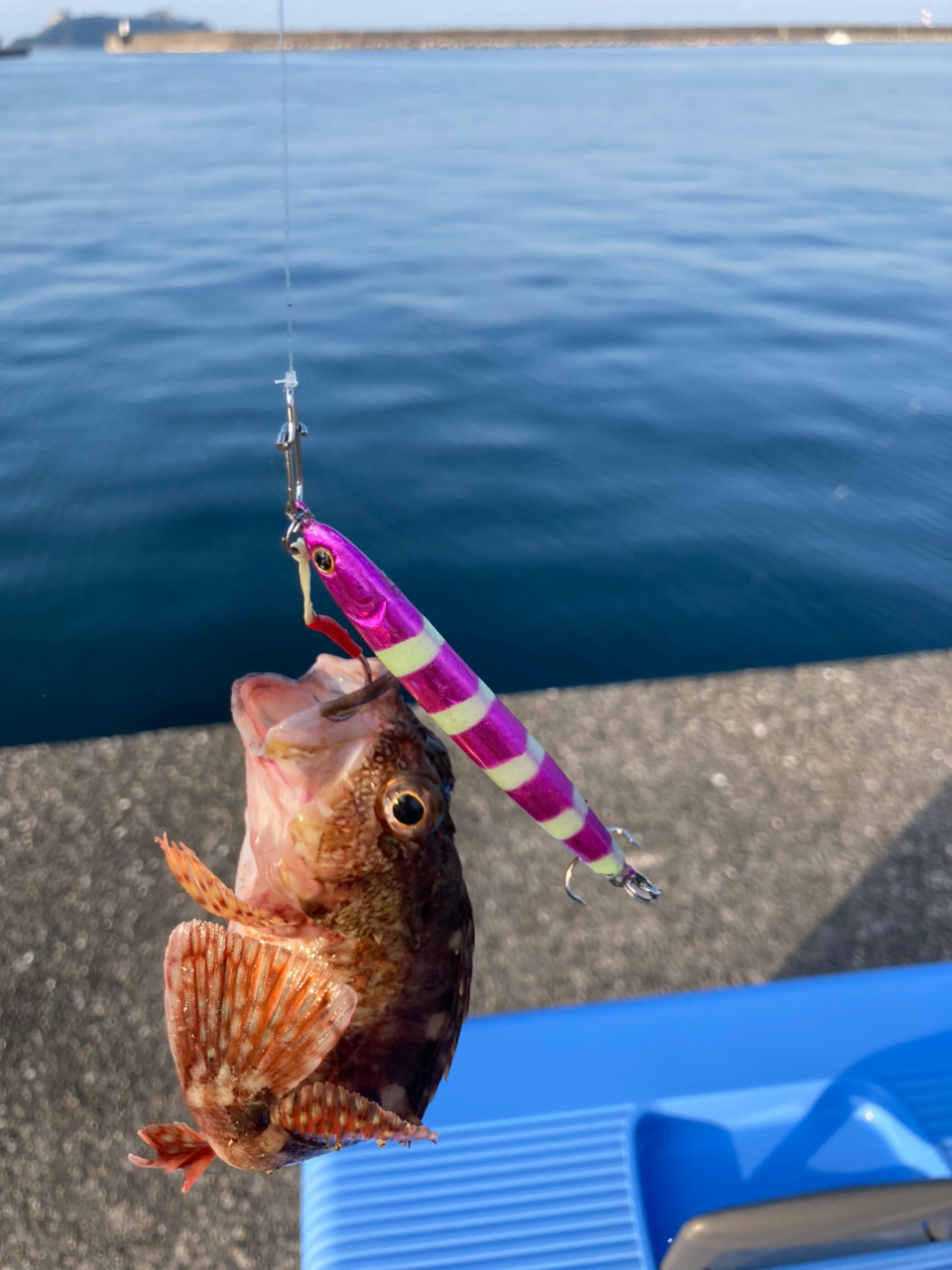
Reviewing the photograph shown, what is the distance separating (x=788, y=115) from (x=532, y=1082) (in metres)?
35.4

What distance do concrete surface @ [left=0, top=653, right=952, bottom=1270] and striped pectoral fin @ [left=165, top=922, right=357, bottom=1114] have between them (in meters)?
1.84

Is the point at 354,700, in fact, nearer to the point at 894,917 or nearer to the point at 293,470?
the point at 293,470

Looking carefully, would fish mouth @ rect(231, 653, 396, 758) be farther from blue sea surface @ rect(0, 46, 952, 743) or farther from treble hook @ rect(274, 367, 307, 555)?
blue sea surface @ rect(0, 46, 952, 743)

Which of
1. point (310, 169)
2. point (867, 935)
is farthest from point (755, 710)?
point (310, 169)

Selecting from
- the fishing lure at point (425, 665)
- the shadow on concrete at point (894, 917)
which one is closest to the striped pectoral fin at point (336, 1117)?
the fishing lure at point (425, 665)

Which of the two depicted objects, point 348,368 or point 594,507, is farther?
point 348,368

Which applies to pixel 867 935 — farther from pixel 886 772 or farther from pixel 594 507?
pixel 594 507

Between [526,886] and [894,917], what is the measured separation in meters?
1.61

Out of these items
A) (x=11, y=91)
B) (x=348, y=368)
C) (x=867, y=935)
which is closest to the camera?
(x=867, y=935)

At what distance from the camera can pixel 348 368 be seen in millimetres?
9953

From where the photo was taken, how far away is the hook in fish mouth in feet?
5.14

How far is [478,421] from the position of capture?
909cm

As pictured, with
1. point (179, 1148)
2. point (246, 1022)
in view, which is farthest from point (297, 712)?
point (179, 1148)

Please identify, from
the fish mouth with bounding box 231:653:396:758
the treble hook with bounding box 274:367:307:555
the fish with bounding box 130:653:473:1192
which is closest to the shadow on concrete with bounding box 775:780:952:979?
the fish with bounding box 130:653:473:1192
